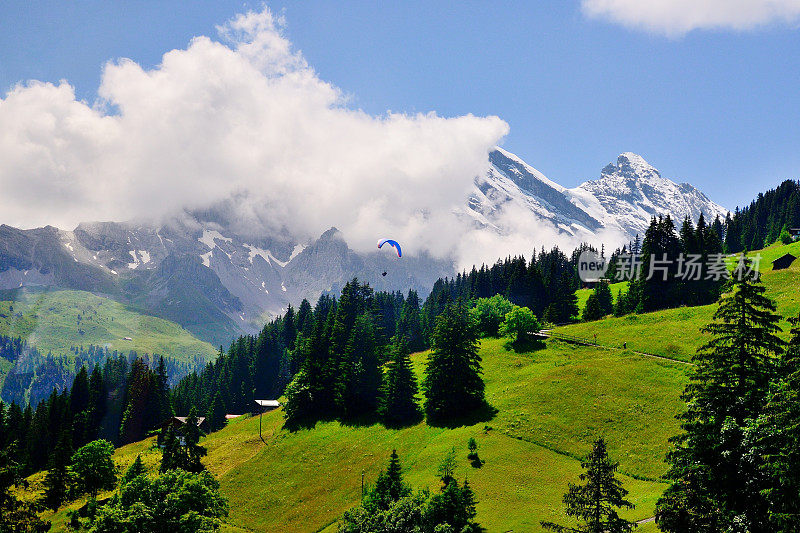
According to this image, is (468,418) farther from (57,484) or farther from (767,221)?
(767,221)

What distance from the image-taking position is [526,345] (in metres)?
101

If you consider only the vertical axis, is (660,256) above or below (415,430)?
above

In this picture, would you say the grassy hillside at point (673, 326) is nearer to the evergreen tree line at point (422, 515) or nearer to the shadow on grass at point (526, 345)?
the shadow on grass at point (526, 345)

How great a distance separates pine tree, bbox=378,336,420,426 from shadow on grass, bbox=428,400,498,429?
4.37 metres

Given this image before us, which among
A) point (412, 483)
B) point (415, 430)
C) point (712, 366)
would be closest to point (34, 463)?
point (415, 430)

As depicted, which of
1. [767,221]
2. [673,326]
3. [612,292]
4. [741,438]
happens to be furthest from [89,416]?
[767,221]

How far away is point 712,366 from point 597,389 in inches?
1727

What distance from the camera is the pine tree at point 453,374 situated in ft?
262

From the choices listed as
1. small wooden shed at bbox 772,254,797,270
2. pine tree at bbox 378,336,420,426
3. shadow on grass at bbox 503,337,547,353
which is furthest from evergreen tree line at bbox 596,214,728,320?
pine tree at bbox 378,336,420,426

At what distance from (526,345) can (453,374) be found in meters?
24.3

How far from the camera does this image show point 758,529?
27609 mm

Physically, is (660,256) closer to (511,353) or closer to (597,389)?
(511,353)

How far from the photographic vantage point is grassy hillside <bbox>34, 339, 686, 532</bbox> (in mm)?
55656

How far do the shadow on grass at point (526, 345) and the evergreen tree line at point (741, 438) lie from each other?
64020mm
